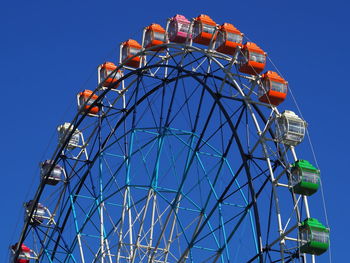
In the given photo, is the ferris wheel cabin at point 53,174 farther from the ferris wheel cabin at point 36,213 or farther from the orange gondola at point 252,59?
the orange gondola at point 252,59

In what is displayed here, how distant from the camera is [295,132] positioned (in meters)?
43.2

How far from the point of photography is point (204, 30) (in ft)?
158

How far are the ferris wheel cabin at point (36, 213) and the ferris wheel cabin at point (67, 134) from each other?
3183 mm

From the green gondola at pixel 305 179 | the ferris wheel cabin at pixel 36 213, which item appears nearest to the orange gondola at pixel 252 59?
the green gondola at pixel 305 179

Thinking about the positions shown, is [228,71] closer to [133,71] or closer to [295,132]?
[295,132]

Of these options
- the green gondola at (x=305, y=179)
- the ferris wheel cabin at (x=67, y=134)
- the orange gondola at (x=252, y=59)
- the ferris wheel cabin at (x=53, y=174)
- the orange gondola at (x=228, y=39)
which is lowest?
the green gondola at (x=305, y=179)

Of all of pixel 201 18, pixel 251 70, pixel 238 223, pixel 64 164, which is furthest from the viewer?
pixel 64 164

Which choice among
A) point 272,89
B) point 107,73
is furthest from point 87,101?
point 272,89

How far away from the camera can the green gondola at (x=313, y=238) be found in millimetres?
40906

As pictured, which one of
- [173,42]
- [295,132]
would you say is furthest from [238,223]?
[173,42]

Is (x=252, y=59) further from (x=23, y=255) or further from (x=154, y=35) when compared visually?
(x=23, y=255)

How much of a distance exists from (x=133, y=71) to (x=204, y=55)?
5267 millimetres

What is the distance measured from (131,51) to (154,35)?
88.6 inches

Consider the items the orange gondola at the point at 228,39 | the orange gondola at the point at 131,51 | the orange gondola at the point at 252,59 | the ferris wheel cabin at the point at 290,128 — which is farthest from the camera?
the orange gondola at the point at 131,51
